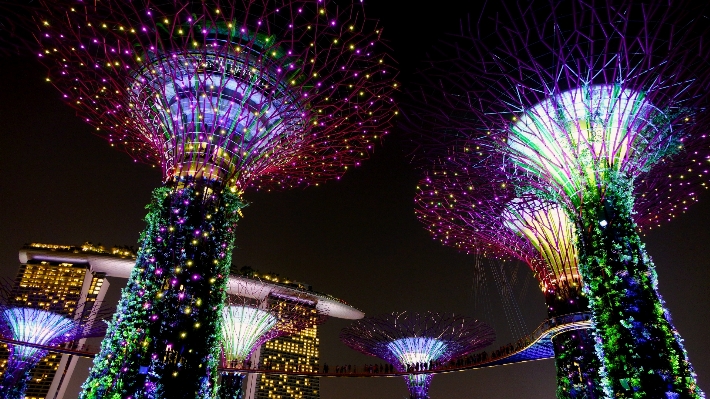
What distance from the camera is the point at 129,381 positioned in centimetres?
870

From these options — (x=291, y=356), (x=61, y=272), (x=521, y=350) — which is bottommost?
(x=521, y=350)

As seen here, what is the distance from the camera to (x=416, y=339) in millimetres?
25750

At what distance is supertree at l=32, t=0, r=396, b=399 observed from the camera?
929 cm

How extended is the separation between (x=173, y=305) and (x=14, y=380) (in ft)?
61.4

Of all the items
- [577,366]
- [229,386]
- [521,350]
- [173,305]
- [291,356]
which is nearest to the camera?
[173,305]

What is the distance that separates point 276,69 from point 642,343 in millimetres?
9992

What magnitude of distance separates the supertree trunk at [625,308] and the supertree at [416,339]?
1597 centimetres

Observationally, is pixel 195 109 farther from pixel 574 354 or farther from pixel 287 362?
pixel 287 362

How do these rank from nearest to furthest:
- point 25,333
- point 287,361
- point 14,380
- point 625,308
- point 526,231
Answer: point 625,308 → point 526,231 → point 14,380 → point 25,333 → point 287,361

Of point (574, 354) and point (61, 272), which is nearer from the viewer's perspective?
point (574, 354)

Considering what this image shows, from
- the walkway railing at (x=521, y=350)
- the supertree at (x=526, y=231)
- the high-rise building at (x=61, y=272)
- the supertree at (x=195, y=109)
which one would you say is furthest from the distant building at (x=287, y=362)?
the supertree at (x=195, y=109)

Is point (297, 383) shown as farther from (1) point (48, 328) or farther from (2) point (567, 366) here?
(2) point (567, 366)

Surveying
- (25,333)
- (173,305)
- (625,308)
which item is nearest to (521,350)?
(625,308)

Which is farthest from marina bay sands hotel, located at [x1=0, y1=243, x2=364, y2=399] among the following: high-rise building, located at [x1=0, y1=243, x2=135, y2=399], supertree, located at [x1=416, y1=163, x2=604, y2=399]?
supertree, located at [x1=416, y1=163, x2=604, y2=399]
